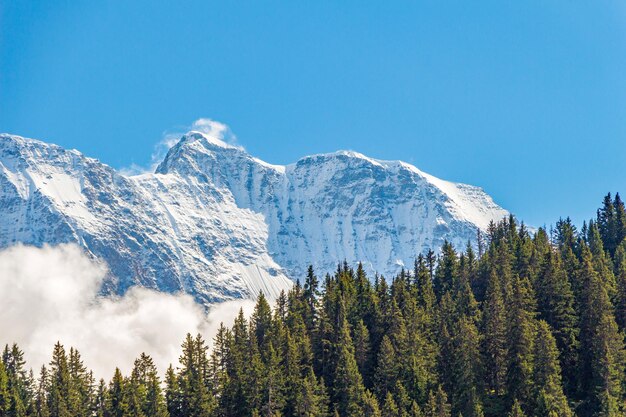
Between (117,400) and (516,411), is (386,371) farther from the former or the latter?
(117,400)

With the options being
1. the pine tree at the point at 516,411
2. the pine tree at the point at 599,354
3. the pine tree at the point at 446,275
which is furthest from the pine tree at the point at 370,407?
the pine tree at the point at 446,275

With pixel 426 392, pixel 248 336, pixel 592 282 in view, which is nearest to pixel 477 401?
pixel 426 392

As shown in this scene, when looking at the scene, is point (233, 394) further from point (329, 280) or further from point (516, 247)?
point (516, 247)

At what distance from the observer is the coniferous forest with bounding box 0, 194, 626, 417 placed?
379 ft

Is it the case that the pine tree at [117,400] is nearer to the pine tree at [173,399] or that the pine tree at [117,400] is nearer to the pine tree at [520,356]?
the pine tree at [173,399]

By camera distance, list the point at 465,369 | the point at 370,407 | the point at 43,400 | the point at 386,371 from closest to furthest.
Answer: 1. the point at 370,407
2. the point at 465,369
3. the point at 386,371
4. the point at 43,400

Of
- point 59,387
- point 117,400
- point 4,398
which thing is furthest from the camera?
point 117,400

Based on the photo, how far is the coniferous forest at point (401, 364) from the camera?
11550 centimetres

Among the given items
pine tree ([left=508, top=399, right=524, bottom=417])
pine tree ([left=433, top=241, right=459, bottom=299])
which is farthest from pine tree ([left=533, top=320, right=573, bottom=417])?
pine tree ([left=433, top=241, right=459, bottom=299])

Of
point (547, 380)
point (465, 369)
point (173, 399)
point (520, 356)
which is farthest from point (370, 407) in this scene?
point (173, 399)

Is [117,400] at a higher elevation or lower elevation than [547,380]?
higher

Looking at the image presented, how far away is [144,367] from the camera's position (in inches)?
5128

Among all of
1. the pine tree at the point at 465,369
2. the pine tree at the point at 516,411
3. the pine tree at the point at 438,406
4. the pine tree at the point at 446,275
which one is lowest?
the pine tree at the point at 516,411

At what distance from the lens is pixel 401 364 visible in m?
125
